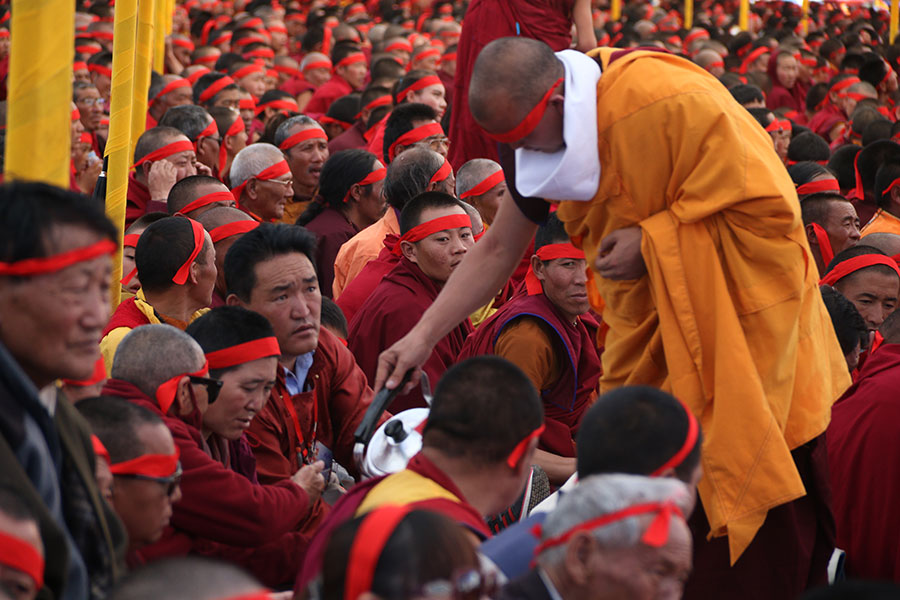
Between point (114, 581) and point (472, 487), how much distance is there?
737 mm

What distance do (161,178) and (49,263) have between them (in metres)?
4.11

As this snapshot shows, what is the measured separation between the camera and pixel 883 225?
20.1 feet

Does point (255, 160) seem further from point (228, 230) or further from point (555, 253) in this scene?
point (555, 253)

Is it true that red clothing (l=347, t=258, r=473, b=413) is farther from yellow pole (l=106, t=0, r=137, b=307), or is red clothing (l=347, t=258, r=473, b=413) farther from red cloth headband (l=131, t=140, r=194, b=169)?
red cloth headband (l=131, t=140, r=194, b=169)

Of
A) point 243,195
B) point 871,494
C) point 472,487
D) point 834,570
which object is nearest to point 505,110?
point 472,487

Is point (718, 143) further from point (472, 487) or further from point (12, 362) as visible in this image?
point (12, 362)

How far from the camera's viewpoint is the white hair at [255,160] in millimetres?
6230

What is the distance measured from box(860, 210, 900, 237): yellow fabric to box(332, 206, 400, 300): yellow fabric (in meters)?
2.45

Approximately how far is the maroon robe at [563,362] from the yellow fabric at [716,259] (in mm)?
1394

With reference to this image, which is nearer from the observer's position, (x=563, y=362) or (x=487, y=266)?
(x=487, y=266)

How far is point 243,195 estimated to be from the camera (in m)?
6.37

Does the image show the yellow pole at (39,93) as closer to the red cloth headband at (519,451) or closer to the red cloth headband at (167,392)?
the red cloth headband at (167,392)

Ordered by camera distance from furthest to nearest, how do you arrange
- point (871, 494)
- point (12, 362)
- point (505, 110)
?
point (871, 494)
point (505, 110)
point (12, 362)

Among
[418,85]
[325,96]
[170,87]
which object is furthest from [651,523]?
[325,96]
